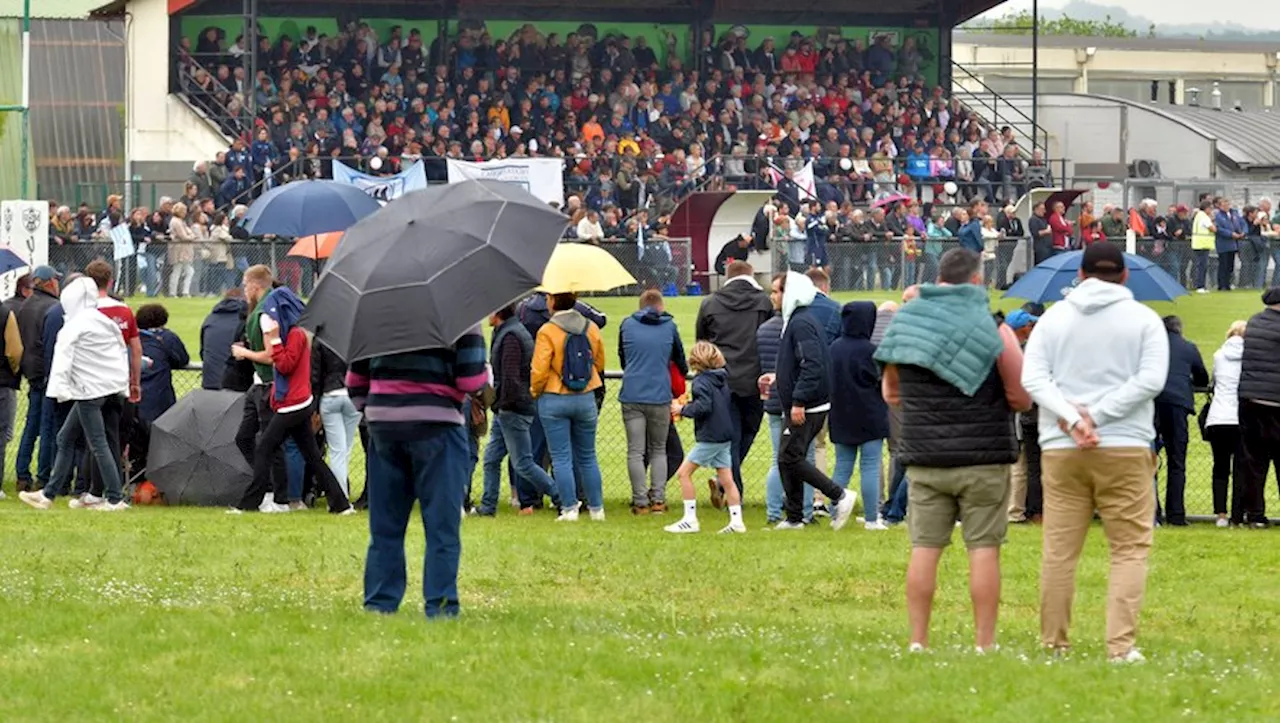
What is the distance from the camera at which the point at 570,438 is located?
52.9 feet

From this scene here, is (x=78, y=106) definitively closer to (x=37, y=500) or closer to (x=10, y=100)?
(x=10, y=100)

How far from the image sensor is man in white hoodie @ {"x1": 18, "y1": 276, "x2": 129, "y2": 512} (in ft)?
52.4

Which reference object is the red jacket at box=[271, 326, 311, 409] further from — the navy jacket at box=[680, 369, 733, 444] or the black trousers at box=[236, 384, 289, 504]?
the navy jacket at box=[680, 369, 733, 444]

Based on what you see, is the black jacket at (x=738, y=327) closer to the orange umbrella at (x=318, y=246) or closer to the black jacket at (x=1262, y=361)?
the black jacket at (x=1262, y=361)

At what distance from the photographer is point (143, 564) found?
1269cm

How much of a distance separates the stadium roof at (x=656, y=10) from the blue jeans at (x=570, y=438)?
31644 mm

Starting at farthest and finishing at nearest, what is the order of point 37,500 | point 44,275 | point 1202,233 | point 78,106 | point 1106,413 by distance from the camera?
point 78,106, point 1202,233, point 44,275, point 37,500, point 1106,413

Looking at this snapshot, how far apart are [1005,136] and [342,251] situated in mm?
43679

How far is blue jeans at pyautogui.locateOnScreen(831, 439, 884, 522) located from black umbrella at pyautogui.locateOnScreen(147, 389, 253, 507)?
14.6 ft

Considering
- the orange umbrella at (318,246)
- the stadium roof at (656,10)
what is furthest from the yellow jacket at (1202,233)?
the orange umbrella at (318,246)

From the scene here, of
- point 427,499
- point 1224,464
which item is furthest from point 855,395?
point 427,499

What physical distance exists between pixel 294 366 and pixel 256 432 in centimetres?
93

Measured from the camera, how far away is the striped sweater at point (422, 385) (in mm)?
9602

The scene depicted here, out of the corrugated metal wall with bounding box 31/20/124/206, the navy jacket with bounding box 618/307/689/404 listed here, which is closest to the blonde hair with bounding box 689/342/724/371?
the navy jacket with bounding box 618/307/689/404
